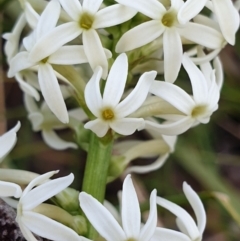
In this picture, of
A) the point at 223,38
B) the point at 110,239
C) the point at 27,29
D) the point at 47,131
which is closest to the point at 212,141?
the point at 27,29

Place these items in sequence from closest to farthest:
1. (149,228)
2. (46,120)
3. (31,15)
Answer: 1. (149,228)
2. (31,15)
3. (46,120)

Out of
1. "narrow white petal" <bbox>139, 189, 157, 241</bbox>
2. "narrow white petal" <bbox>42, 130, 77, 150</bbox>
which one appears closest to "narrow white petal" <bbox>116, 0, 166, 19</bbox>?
"narrow white petal" <bbox>139, 189, 157, 241</bbox>

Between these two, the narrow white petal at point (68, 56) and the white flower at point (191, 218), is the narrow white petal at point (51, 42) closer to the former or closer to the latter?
the narrow white petal at point (68, 56)

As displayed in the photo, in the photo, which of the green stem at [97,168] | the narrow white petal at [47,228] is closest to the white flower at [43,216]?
the narrow white petal at [47,228]

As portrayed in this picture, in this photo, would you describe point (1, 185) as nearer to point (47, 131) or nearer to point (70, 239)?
point (70, 239)

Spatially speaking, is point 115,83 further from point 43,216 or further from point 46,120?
point 46,120

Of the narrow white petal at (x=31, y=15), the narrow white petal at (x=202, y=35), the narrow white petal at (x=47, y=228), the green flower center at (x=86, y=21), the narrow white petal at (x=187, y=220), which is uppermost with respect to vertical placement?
the narrow white petal at (x=202, y=35)

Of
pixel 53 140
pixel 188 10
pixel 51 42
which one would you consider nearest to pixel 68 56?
pixel 51 42

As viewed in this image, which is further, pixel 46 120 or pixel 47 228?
pixel 46 120
